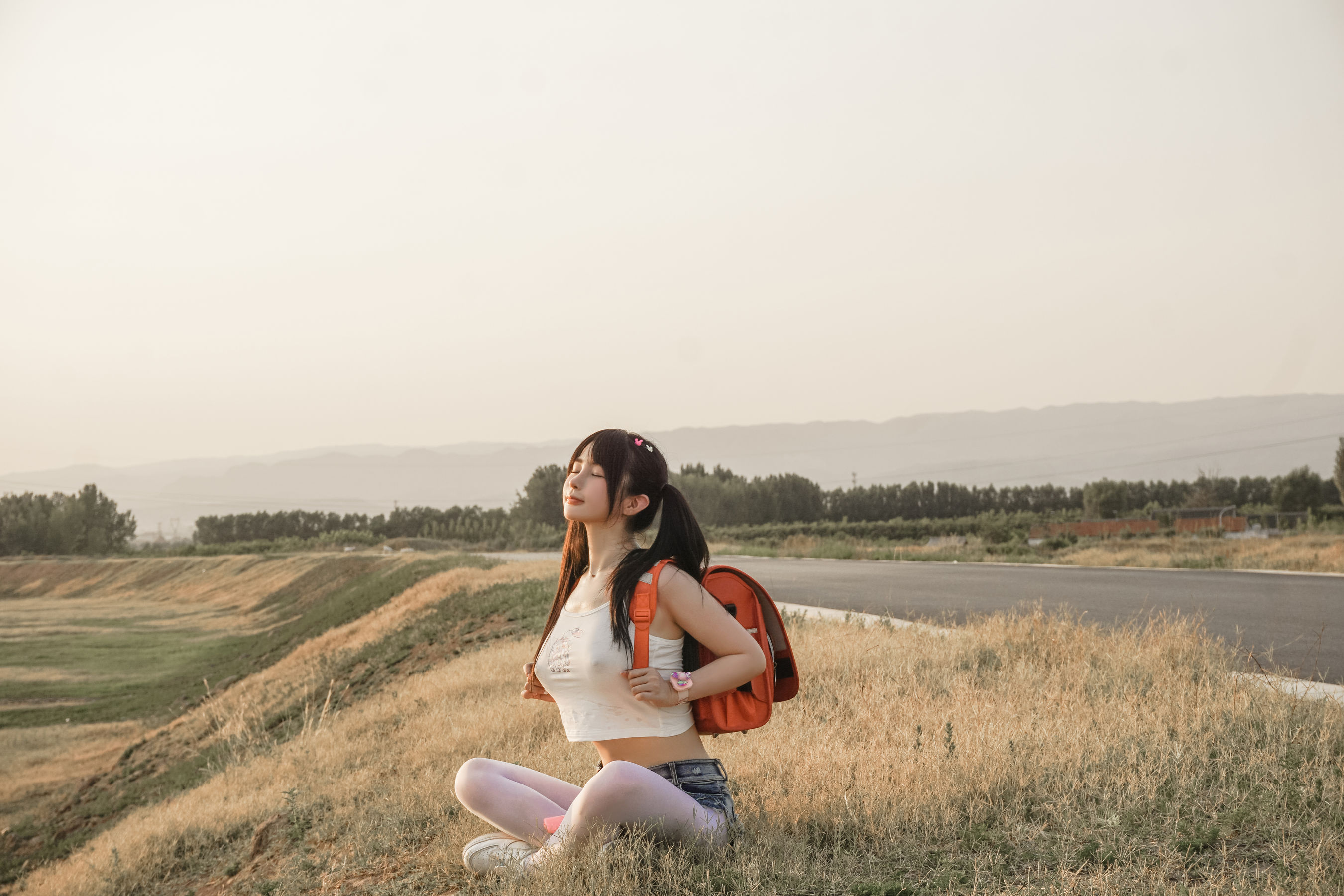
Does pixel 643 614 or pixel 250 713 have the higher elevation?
pixel 643 614

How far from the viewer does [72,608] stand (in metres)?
55.7

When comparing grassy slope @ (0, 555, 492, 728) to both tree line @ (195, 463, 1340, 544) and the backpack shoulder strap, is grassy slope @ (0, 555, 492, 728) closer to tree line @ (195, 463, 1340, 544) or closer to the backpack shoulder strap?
the backpack shoulder strap

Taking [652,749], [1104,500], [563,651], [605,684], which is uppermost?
[563,651]

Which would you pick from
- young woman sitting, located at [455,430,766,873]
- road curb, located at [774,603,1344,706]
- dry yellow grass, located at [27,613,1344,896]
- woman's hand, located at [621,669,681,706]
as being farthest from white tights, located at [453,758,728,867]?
road curb, located at [774,603,1344,706]

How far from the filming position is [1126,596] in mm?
13992

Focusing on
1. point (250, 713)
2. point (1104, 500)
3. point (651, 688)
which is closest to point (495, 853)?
point (651, 688)

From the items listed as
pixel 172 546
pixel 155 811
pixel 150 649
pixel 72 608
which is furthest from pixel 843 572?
pixel 172 546

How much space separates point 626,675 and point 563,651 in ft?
0.95

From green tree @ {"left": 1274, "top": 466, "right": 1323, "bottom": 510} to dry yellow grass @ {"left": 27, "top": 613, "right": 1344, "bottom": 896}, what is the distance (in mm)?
71605

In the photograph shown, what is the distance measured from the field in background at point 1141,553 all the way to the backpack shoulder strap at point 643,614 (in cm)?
1838

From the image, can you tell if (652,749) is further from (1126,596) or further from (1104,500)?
(1104,500)

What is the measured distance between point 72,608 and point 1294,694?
64.4 meters

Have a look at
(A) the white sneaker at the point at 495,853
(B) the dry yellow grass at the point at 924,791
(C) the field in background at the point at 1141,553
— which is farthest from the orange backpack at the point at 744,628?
(C) the field in background at the point at 1141,553

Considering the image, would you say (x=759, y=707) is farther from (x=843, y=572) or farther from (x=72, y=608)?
(x=72, y=608)
